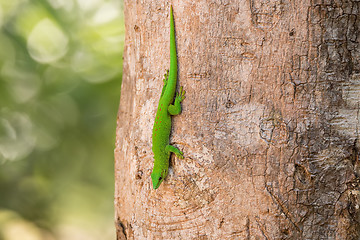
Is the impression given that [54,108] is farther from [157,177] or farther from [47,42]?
[157,177]

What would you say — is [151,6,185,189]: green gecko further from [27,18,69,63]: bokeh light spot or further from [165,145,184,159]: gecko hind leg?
[27,18,69,63]: bokeh light spot

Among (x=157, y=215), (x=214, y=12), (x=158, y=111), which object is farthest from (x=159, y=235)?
(x=214, y=12)

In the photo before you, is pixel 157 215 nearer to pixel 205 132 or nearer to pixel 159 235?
pixel 159 235

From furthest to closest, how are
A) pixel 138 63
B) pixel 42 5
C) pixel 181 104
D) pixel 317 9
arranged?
1. pixel 42 5
2. pixel 138 63
3. pixel 181 104
4. pixel 317 9

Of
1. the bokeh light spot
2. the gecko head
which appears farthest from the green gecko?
the bokeh light spot

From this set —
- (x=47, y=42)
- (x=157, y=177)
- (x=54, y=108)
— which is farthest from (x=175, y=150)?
(x=47, y=42)

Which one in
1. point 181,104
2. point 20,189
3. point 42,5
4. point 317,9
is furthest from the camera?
point 20,189
